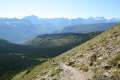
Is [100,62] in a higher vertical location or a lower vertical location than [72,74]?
higher

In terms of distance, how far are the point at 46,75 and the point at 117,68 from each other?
28.8 ft

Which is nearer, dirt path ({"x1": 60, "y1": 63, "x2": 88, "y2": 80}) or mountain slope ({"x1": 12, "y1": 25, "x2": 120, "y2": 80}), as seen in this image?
mountain slope ({"x1": 12, "y1": 25, "x2": 120, "y2": 80})

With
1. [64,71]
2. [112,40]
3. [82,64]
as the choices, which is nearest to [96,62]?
[82,64]

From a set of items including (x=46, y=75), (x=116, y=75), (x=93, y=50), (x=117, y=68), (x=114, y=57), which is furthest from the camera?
(x=93, y=50)

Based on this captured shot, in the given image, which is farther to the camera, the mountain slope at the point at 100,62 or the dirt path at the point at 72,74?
the dirt path at the point at 72,74

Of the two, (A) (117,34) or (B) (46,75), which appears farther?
(A) (117,34)

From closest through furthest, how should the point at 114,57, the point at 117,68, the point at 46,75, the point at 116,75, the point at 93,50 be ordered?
the point at 116,75, the point at 117,68, the point at 114,57, the point at 46,75, the point at 93,50

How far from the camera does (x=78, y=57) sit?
33.1 m

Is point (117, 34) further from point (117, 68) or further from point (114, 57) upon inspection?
point (117, 68)

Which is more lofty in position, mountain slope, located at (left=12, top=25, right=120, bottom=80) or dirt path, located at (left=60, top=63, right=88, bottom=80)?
mountain slope, located at (left=12, top=25, right=120, bottom=80)

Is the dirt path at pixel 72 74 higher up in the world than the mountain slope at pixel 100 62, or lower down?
lower down

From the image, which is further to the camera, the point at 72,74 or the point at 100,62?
the point at 100,62

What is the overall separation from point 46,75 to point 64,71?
253cm

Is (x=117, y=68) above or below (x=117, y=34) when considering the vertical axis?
below
